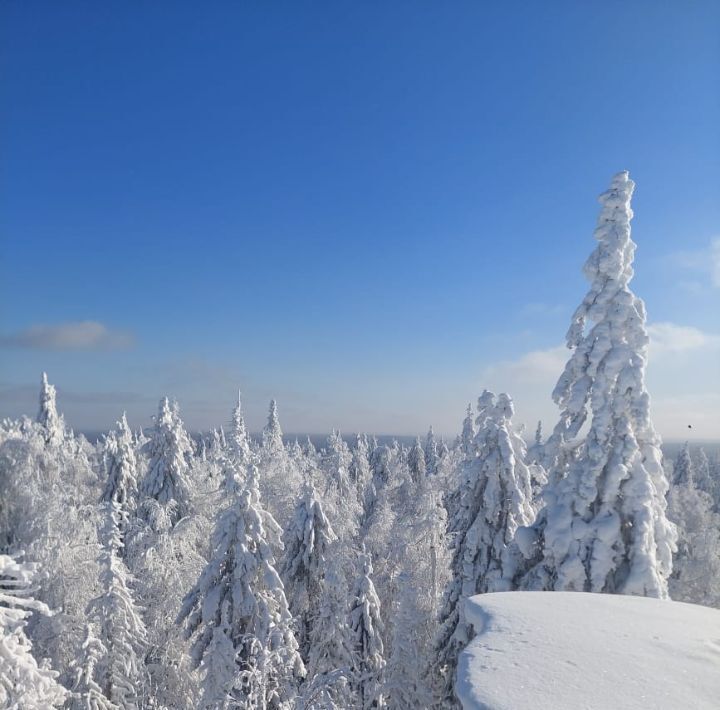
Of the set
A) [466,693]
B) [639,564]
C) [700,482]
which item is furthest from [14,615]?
[700,482]

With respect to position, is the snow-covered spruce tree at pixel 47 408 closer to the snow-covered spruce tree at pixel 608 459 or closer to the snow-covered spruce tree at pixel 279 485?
the snow-covered spruce tree at pixel 279 485

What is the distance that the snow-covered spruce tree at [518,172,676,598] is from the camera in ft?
35.0

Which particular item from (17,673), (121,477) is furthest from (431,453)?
(17,673)

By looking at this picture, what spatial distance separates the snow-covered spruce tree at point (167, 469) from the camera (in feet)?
91.1

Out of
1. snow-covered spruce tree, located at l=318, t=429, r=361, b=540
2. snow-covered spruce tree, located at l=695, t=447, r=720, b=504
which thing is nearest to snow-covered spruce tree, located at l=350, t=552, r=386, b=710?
snow-covered spruce tree, located at l=318, t=429, r=361, b=540

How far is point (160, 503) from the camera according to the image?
26453mm

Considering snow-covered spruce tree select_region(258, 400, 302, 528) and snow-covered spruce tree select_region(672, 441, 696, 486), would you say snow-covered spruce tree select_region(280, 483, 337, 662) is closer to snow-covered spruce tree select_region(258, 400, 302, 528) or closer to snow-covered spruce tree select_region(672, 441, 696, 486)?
snow-covered spruce tree select_region(258, 400, 302, 528)

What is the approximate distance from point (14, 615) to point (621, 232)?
548 inches

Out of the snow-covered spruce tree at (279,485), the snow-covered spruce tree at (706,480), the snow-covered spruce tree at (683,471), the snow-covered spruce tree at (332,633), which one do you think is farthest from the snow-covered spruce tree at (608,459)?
the snow-covered spruce tree at (706,480)

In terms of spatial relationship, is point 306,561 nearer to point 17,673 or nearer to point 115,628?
point 115,628

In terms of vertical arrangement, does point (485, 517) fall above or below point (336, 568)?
above

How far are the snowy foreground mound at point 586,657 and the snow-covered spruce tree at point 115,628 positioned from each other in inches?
425

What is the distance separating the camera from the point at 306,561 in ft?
61.8

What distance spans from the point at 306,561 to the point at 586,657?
15.9 m
